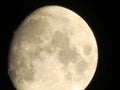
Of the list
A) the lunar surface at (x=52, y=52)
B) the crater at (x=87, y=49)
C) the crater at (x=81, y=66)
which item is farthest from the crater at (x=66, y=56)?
the crater at (x=87, y=49)

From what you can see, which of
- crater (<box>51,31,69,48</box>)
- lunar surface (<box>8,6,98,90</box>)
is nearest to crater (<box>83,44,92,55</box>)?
lunar surface (<box>8,6,98,90</box>)

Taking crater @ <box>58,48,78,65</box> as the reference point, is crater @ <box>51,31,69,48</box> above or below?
above

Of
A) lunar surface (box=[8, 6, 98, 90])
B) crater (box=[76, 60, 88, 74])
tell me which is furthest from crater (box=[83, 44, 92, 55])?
crater (box=[76, 60, 88, 74])

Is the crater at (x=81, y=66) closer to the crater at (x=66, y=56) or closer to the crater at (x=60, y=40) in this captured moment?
the crater at (x=66, y=56)

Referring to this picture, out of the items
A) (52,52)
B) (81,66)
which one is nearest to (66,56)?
(52,52)

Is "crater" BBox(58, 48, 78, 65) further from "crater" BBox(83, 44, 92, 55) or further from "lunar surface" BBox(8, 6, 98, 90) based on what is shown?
"crater" BBox(83, 44, 92, 55)

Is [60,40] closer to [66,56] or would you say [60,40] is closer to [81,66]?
[66,56]

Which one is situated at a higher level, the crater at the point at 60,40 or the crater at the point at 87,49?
the crater at the point at 60,40

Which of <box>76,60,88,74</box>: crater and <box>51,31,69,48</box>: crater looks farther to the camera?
<box>76,60,88,74</box>: crater

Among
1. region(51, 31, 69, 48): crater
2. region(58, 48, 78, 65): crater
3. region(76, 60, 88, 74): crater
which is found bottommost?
region(76, 60, 88, 74): crater
